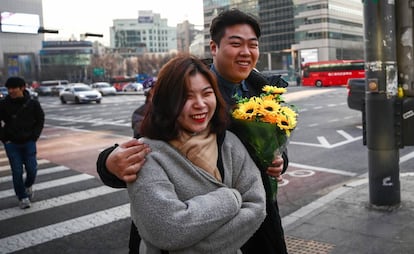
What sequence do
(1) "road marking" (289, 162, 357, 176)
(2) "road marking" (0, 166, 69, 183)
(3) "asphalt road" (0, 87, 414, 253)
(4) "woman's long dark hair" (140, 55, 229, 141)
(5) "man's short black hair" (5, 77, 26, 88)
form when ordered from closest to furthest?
1. (4) "woman's long dark hair" (140, 55, 229, 141)
2. (3) "asphalt road" (0, 87, 414, 253)
3. (5) "man's short black hair" (5, 77, 26, 88)
4. (1) "road marking" (289, 162, 357, 176)
5. (2) "road marking" (0, 166, 69, 183)

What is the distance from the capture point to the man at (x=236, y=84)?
1.79m

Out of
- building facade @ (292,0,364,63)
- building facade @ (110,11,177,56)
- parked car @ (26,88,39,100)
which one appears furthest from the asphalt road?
building facade @ (110,11,177,56)

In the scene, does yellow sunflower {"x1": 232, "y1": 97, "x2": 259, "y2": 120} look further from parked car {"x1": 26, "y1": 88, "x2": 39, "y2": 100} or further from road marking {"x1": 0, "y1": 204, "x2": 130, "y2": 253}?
parked car {"x1": 26, "y1": 88, "x2": 39, "y2": 100}

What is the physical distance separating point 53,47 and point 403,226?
133132 mm

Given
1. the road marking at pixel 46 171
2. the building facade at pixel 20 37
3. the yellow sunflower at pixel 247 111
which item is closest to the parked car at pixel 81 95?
the building facade at pixel 20 37

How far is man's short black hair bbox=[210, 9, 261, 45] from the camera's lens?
7.37ft

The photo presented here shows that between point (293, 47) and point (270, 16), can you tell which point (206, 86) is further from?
point (293, 47)

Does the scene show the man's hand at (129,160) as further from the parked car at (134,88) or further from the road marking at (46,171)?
the parked car at (134,88)

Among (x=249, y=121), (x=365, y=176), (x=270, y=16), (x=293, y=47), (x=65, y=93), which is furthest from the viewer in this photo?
(x=293, y=47)

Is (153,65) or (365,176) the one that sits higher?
(153,65)

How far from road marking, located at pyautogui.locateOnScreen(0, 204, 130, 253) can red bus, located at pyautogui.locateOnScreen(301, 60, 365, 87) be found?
43.0 meters

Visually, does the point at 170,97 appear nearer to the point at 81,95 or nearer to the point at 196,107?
the point at 196,107

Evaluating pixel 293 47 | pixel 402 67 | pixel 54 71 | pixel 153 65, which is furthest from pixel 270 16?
pixel 402 67

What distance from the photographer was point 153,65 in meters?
108
